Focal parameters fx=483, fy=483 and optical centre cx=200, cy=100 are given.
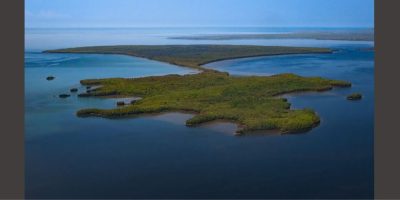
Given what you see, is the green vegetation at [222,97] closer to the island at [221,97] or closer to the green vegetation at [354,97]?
the island at [221,97]

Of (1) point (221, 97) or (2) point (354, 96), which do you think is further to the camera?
(2) point (354, 96)

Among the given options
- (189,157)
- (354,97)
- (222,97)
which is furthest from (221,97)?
(189,157)

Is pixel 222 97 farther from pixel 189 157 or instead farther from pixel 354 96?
pixel 189 157

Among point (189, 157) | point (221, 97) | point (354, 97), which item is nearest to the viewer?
point (189, 157)

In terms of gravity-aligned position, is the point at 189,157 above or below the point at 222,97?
below

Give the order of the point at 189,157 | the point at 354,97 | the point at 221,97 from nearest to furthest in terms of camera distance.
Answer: the point at 189,157
the point at 221,97
the point at 354,97

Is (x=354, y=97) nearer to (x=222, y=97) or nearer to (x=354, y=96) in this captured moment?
(x=354, y=96)

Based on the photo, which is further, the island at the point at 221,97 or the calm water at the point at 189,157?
the island at the point at 221,97

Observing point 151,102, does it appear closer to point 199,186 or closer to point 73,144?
point 73,144

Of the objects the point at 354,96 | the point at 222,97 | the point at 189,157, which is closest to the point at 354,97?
the point at 354,96

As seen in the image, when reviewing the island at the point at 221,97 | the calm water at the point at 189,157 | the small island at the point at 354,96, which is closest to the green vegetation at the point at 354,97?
the small island at the point at 354,96
